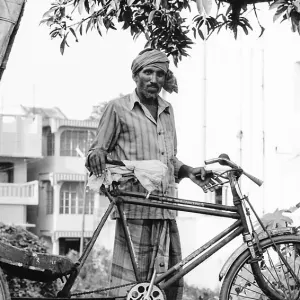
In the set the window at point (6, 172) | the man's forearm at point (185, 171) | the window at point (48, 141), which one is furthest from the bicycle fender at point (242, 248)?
the window at point (48, 141)

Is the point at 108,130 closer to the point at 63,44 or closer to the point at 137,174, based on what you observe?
the point at 137,174

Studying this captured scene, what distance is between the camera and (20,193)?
3353 cm

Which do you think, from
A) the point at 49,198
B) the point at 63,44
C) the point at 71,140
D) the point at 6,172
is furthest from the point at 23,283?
the point at 49,198

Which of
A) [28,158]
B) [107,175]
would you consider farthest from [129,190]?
[28,158]

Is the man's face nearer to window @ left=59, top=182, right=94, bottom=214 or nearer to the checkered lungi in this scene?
the checkered lungi

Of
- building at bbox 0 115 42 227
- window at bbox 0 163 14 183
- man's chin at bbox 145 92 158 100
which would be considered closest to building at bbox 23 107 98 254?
building at bbox 0 115 42 227

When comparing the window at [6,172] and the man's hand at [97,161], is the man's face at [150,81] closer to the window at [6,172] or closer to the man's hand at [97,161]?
the man's hand at [97,161]

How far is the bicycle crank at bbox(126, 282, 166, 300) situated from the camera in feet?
14.5

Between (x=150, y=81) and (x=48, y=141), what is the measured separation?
3231 cm

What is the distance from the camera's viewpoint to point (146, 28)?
632 centimetres

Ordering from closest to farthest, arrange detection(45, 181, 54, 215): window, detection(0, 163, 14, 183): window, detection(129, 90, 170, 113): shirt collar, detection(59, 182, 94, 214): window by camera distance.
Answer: detection(129, 90, 170, 113): shirt collar, detection(0, 163, 14, 183): window, detection(59, 182, 94, 214): window, detection(45, 181, 54, 215): window

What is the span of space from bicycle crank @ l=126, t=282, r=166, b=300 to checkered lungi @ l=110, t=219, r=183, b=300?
110mm

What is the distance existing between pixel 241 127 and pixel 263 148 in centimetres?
97

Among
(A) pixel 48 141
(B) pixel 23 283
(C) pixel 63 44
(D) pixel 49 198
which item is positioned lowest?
(B) pixel 23 283
